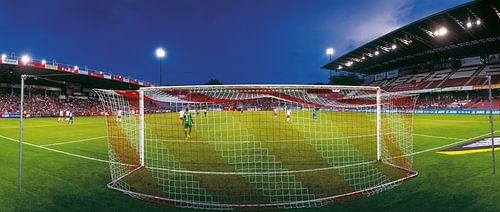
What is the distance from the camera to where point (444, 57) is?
52.6 meters

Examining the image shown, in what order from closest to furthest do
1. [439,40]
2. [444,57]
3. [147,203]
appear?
[147,203], [439,40], [444,57]

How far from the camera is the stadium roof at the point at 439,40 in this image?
3136cm

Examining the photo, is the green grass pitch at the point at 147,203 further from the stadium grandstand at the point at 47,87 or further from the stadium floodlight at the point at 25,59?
the stadium floodlight at the point at 25,59

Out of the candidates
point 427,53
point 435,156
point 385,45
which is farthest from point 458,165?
point 427,53

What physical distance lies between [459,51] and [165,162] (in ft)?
180

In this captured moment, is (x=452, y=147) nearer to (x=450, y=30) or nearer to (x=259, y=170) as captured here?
(x=259, y=170)

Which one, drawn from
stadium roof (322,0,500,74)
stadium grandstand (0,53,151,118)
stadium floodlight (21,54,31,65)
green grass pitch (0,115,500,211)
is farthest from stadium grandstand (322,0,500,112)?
stadium grandstand (0,53,151,118)

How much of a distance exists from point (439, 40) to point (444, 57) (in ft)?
44.7

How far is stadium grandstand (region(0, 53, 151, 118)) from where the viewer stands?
31750 mm

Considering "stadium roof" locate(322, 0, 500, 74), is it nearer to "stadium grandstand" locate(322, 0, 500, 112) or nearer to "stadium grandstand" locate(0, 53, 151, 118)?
"stadium grandstand" locate(322, 0, 500, 112)

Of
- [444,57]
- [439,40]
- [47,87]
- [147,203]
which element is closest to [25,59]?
[47,87]

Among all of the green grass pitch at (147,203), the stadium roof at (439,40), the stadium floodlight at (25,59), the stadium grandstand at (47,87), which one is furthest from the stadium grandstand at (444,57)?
the stadium grandstand at (47,87)

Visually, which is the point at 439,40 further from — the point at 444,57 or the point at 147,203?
the point at 147,203

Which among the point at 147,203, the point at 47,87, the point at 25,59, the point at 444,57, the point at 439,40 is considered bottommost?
the point at 147,203
